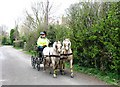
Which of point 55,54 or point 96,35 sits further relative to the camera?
point 96,35

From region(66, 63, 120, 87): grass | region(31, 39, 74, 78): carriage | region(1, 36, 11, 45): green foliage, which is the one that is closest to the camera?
region(66, 63, 120, 87): grass

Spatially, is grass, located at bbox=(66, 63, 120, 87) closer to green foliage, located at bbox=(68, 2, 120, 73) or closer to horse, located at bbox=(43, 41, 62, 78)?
green foliage, located at bbox=(68, 2, 120, 73)

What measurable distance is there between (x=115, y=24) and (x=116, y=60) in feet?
4.75

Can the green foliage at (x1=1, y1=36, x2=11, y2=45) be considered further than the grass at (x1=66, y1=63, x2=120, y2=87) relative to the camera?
Yes

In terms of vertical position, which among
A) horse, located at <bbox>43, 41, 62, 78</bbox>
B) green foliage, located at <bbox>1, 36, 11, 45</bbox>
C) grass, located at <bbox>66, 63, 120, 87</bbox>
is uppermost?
green foliage, located at <bbox>1, 36, 11, 45</bbox>

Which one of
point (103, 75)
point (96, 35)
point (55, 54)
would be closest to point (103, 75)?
point (103, 75)

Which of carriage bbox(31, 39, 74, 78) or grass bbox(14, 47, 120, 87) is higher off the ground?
carriage bbox(31, 39, 74, 78)

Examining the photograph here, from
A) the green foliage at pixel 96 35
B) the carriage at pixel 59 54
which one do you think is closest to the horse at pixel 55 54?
the carriage at pixel 59 54

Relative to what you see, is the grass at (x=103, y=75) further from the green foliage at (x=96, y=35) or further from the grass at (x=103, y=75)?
the green foliage at (x=96, y=35)

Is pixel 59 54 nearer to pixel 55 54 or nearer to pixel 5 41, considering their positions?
pixel 55 54

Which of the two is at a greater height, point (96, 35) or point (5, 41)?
point (5, 41)

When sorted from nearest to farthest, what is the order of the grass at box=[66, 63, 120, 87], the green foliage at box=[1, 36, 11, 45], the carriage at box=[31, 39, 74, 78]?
1. the grass at box=[66, 63, 120, 87]
2. the carriage at box=[31, 39, 74, 78]
3. the green foliage at box=[1, 36, 11, 45]

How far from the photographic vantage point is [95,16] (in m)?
14.0

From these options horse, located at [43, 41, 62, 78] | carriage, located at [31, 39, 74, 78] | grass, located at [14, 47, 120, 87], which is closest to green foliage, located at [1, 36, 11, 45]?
grass, located at [14, 47, 120, 87]
